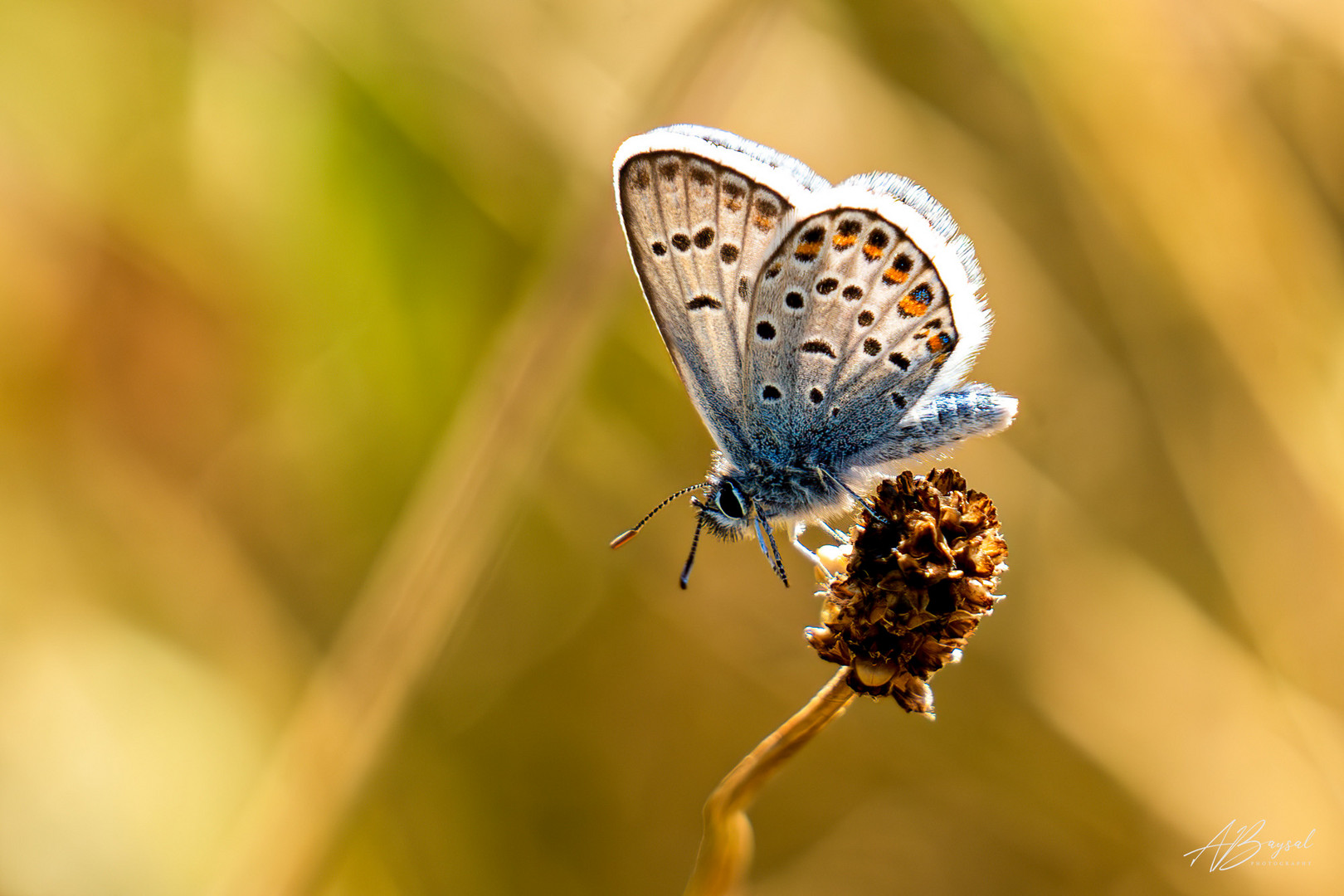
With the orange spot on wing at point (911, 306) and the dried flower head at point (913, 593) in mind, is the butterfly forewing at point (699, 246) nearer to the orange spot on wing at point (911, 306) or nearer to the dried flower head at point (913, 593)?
the orange spot on wing at point (911, 306)

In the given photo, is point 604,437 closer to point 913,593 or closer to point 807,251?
point 807,251

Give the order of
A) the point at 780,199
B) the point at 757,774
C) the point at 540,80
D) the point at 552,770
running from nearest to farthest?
the point at 757,774, the point at 780,199, the point at 552,770, the point at 540,80

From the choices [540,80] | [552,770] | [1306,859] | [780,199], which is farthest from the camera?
[540,80]

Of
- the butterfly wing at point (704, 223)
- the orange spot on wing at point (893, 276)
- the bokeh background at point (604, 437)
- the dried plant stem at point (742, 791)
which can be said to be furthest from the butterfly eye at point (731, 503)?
the dried plant stem at point (742, 791)

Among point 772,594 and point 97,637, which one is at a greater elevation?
point 772,594

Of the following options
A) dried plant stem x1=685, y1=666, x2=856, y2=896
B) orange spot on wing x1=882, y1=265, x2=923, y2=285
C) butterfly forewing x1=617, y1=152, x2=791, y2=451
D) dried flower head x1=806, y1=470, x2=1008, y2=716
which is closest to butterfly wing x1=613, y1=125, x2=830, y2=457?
butterfly forewing x1=617, y1=152, x2=791, y2=451

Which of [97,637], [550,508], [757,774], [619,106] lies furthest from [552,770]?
[619,106]

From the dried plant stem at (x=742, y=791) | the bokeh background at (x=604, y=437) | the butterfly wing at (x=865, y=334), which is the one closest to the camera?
the dried plant stem at (x=742, y=791)

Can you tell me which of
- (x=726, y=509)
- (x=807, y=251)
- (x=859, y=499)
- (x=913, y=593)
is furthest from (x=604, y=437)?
(x=913, y=593)

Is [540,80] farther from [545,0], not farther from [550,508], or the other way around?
[550,508]
